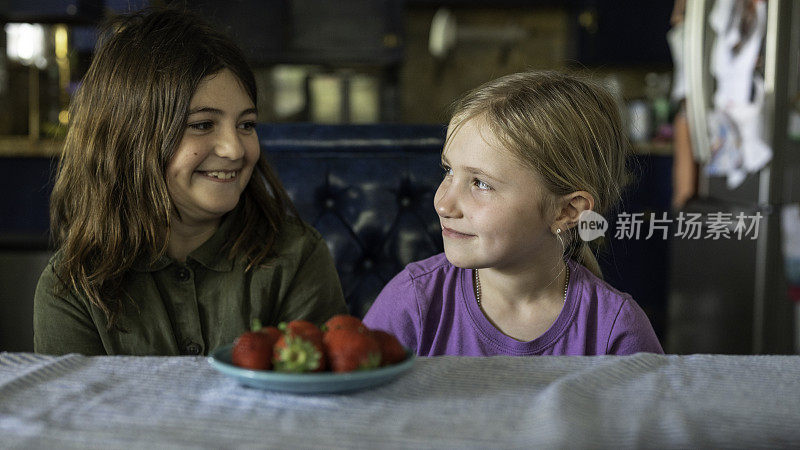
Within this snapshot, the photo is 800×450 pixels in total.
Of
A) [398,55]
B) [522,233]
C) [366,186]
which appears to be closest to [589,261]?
[522,233]

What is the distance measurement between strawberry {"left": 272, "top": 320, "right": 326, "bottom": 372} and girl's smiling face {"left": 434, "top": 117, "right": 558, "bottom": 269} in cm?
49

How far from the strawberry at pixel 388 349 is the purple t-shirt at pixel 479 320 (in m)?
0.48

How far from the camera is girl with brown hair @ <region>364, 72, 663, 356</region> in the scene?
1.13 meters

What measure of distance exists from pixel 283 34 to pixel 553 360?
4543 millimetres

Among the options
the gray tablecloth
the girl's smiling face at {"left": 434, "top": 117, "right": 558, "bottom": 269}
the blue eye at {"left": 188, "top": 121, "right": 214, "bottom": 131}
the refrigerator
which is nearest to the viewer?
the gray tablecloth

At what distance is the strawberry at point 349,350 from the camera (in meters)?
0.65

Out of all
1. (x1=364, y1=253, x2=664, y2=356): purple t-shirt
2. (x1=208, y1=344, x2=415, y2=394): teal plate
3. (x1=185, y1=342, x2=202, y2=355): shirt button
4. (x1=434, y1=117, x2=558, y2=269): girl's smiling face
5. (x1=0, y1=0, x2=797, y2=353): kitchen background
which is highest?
(x1=0, y1=0, x2=797, y2=353): kitchen background

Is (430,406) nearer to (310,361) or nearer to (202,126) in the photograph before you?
(310,361)

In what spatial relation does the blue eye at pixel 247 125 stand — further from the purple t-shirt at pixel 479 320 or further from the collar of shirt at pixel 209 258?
the purple t-shirt at pixel 479 320

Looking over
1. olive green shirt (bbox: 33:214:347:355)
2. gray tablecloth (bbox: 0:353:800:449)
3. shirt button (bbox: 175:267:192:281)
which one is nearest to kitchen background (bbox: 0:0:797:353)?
olive green shirt (bbox: 33:214:347:355)

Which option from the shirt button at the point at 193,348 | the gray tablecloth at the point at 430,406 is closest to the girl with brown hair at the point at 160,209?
the shirt button at the point at 193,348

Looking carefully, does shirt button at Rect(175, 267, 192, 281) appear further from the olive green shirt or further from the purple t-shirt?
the purple t-shirt

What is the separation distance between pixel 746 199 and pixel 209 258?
73.2 inches

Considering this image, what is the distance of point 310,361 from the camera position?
65 cm
